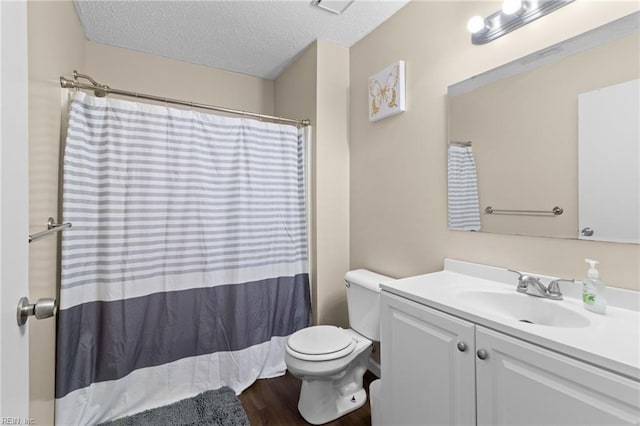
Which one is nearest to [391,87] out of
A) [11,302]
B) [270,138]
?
[270,138]

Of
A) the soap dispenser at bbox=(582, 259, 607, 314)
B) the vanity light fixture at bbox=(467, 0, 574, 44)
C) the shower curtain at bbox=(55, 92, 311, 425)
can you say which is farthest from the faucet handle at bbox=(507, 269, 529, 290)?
the shower curtain at bbox=(55, 92, 311, 425)

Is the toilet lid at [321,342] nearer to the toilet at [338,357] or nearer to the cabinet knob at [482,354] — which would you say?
the toilet at [338,357]

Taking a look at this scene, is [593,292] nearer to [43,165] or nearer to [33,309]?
[33,309]

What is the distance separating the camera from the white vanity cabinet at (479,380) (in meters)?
0.74

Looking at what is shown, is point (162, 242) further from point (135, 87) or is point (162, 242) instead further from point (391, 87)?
point (391, 87)

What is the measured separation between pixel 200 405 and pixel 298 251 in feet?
3.64

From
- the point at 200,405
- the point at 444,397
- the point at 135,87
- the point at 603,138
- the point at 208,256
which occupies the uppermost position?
the point at 135,87

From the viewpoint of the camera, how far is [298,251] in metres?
2.26

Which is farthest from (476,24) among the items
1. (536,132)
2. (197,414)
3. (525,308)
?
(197,414)

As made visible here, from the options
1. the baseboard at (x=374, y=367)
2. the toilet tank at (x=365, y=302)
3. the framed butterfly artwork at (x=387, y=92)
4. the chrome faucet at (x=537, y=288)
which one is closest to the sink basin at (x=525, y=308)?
the chrome faucet at (x=537, y=288)

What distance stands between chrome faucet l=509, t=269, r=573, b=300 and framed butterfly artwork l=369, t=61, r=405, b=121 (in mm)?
1150

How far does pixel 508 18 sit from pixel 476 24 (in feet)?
0.43

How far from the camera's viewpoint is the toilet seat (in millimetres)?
1564

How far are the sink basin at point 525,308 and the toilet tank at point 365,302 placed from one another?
1.91 feet
